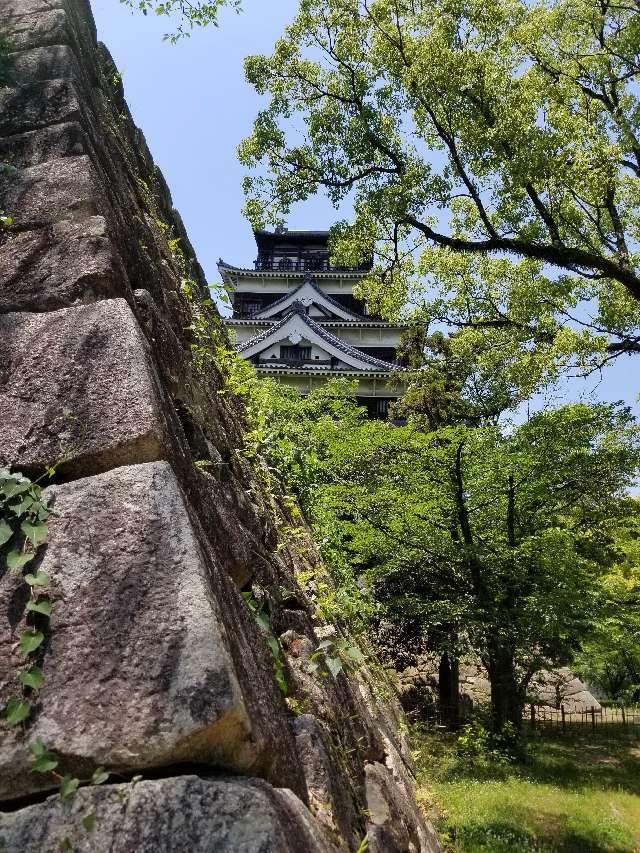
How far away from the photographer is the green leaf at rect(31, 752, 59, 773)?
4.27 ft

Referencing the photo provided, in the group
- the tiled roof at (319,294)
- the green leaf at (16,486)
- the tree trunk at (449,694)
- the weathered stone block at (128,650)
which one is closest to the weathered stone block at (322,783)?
the weathered stone block at (128,650)

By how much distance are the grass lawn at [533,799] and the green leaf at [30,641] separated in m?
6.14

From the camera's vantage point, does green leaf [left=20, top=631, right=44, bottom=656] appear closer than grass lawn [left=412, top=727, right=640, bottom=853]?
Yes

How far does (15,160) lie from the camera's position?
A: 2.78 metres

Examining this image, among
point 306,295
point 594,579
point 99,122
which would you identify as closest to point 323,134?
point 99,122

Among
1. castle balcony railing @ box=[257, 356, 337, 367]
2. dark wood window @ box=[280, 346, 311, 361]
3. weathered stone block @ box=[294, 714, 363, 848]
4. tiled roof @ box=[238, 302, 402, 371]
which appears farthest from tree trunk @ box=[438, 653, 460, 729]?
dark wood window @ box=[280, 346, 311, 361]

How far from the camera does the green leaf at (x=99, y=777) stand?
1.27 meters

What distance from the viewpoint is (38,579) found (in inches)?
60.4

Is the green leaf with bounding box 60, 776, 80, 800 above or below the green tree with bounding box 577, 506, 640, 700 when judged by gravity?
above

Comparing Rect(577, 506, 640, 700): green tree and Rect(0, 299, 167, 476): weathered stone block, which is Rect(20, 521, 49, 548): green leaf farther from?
Rect(577, 506, 640, 700): green tree

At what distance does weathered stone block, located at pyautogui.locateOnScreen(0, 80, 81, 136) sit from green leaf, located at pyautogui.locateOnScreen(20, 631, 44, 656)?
8.00 feet

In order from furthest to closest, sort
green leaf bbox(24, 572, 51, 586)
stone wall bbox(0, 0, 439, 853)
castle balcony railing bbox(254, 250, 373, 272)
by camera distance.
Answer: castle balcony railing bbox(254, 250, 373, 272) → green leaf bbox(24, 572, 51, 586) → stone wall bbox(0, 0, 439, 853)

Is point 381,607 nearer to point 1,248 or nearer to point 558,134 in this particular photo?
point 558,134

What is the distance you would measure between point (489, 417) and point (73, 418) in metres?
12.8
